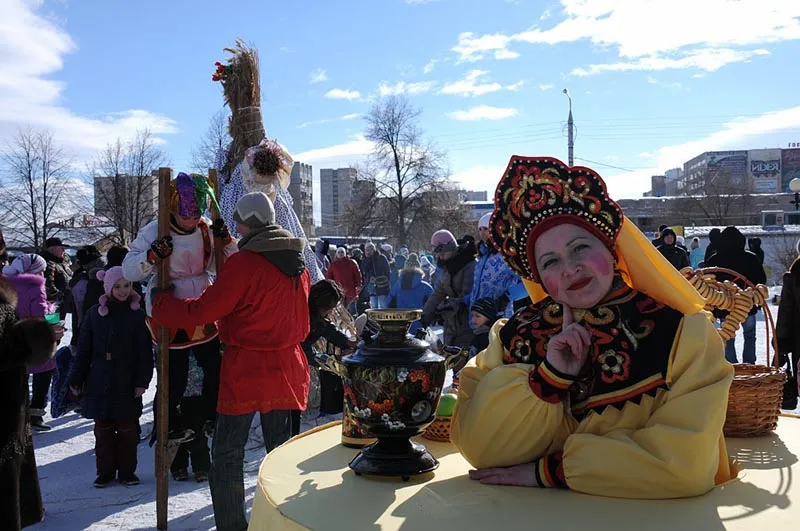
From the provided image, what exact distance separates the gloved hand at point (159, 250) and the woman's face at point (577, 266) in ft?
7.98

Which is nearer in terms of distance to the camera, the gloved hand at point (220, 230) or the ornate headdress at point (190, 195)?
the ornate headdress at point (190, 195)

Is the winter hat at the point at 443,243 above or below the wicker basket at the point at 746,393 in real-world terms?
above

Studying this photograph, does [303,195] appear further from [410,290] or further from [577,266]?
[577,266]

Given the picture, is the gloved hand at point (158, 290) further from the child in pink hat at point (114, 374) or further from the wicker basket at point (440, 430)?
the wicker basket at point (440, 430)

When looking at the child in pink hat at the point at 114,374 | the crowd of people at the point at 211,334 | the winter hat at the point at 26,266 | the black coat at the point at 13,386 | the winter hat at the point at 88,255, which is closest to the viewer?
the black coat at the point at 13,386

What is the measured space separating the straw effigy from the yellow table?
4752 millimetres

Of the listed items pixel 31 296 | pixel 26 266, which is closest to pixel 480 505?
pixel 31 296

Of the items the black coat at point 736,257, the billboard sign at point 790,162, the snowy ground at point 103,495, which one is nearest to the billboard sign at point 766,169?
the billboard sign at point 790,162

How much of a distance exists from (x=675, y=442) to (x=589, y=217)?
2.27 feet

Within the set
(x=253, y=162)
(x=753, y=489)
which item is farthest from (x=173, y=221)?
(x=753, y=489)

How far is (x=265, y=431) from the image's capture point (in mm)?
3865

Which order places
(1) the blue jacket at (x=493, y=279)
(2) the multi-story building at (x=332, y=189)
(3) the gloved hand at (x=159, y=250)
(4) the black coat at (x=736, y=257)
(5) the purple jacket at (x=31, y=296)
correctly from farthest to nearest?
Result: (2) the multi-story building at (x=332, y=189) < (4) the black coat at (x=736, y=257) < (5) the purple jacket at (x=31, y=296) < (1) the blue jacket at (x=493, y=279) < (3) the gloved hand at (x=159, y=250)

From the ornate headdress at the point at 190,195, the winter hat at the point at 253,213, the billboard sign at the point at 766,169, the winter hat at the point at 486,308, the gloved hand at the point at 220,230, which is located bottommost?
the winter hat at the point at 486,308

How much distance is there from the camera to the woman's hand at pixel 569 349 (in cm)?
206
